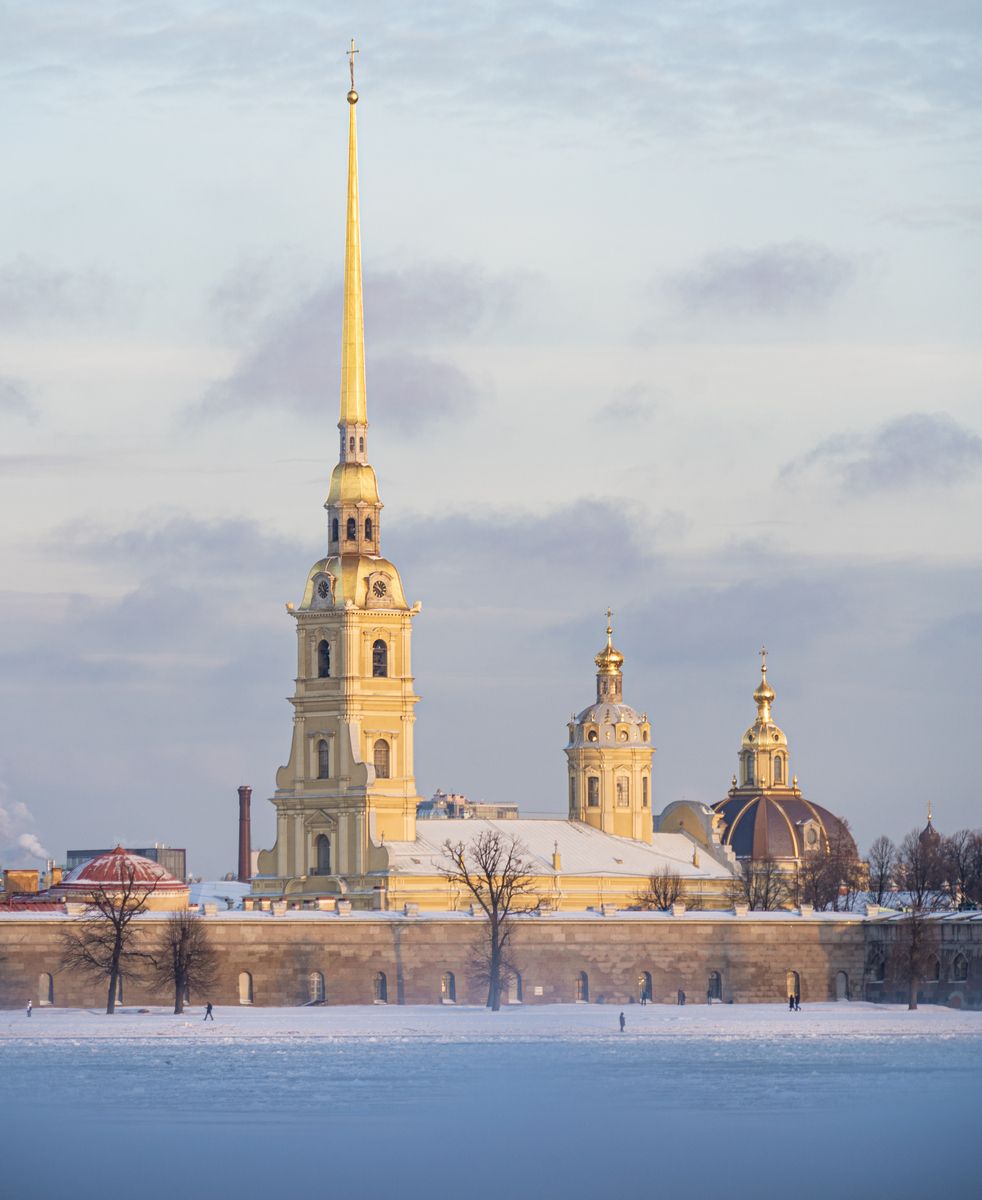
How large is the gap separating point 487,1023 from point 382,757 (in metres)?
31.5

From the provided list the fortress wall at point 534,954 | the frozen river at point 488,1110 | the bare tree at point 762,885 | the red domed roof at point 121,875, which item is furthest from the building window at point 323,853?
the frozen river at point 488,1110

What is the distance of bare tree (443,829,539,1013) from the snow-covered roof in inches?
26.8

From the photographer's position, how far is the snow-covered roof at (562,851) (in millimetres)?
122375

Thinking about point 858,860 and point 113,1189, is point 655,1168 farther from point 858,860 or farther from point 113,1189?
point 858,860

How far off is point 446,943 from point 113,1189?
171 feet

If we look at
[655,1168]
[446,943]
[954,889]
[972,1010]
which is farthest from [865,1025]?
[954,889]

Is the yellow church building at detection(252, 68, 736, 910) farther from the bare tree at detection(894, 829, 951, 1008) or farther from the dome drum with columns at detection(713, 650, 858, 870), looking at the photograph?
the dome drum with columns at detection(713, 650, 858, 870)

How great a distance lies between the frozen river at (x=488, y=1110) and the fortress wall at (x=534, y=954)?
11824mm

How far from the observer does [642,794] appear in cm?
13550

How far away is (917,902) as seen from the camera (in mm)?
119312

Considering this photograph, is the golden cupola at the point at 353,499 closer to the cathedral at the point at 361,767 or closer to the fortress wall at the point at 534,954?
the cathedral at the point at 361,767

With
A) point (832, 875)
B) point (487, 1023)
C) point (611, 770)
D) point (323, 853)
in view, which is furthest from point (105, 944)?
point (832, 875)

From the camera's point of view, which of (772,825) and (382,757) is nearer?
(382,757)

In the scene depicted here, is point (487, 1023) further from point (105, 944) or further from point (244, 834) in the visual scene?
point (244, 834)
